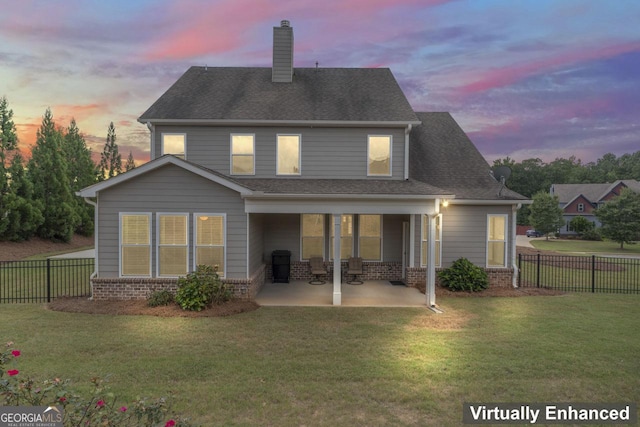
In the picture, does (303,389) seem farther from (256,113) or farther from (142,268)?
(256,113)

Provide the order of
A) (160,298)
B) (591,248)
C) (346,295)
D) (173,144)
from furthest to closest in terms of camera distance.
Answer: (591,248) < (173,144) < (346,295) < (160,298)

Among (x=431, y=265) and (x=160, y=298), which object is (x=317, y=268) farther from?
(x=160, y=298)

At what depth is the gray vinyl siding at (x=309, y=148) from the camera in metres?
12.9

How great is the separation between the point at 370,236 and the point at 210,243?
650 cm

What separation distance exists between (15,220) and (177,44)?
20.0m

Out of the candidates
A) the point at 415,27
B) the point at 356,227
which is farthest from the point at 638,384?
the point at 415,27

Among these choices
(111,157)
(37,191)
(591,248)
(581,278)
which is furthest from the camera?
(111,157)

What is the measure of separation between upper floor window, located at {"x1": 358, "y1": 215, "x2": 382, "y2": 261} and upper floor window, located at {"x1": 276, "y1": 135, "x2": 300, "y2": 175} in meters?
3.44

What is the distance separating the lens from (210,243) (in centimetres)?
1038

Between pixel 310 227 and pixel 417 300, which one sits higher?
pixel 310 227

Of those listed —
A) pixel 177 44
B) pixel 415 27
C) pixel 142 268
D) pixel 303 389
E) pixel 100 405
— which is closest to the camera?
pixel 100 405

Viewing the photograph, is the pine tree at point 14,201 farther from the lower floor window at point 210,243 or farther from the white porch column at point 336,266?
the white porch column at point 336,266

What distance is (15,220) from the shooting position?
2441 centimetres

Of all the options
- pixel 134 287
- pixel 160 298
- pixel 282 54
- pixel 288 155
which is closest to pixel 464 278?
pixel 288 155
